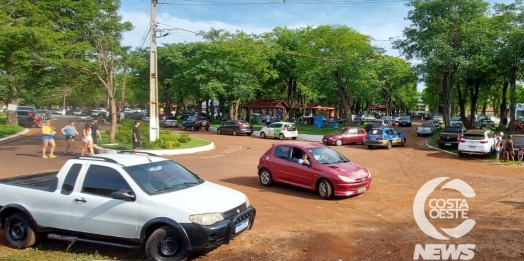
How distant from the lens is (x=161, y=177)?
6.38m

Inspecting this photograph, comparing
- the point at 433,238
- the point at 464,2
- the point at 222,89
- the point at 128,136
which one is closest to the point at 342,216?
the point at 433,238

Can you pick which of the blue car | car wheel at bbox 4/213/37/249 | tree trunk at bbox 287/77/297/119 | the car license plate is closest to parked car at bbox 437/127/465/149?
the blue car

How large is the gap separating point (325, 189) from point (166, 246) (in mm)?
→ 5421

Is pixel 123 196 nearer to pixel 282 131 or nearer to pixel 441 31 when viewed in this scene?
pixel 282 131

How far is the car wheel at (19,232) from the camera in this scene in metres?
6.34

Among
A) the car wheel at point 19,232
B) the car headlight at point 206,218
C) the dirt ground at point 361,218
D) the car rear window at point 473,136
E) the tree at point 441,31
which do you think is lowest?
the dirt ground at point 361,218

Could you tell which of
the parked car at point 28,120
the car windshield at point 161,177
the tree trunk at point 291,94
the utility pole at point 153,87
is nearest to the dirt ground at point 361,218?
the car windshield at point 161,177

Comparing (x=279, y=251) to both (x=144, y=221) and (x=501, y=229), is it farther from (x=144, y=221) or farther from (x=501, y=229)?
(x=501, y=229)

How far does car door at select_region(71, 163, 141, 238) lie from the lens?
5.75 m

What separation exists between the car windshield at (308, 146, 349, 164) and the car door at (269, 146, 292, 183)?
776 millimetres

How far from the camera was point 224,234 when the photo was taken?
18.4ft

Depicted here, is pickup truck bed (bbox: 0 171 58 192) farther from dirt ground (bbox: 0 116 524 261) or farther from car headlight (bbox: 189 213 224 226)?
car headlight (bbox: 189 213 224 226)

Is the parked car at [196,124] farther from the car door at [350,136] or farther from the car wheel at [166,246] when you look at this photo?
the car wheel at [166,246]

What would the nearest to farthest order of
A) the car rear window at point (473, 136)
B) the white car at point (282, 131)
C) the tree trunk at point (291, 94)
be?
the car rear window at point (473, 136) → the white car at point (282, 131) → the tree trunk at point (291, 94)
